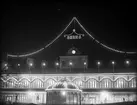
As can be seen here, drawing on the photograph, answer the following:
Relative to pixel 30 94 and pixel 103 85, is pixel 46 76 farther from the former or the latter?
pixel 103 85

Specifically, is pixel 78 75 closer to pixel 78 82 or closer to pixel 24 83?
pixel 78 82

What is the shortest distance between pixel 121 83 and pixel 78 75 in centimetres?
885

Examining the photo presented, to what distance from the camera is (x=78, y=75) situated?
61.7 metres

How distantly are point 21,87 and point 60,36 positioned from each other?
54.6ft

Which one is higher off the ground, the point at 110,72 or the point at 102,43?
the point at 102,43

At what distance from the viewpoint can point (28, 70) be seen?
6612 cm

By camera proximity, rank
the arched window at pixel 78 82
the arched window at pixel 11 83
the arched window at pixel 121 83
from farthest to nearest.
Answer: the arched window at pixel 11 83
the arched window at pixel 78 82
the arched window at pixel 121 83

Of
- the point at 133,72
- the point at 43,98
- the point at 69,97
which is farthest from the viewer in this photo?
the point at 43,98

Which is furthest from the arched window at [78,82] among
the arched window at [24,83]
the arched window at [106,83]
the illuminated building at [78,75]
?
the arched window at [24,83]

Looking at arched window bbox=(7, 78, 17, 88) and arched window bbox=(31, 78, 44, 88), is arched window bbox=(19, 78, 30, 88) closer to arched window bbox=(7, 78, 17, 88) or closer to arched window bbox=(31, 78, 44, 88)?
arched window bbox=(31, 78, 44, 88)

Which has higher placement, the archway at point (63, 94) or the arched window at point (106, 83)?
the arched window at point (106, 83)

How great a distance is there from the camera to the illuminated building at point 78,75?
5909cm

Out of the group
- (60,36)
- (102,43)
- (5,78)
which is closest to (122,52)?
(102,43)

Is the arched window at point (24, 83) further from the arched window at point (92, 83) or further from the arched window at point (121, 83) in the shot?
the arched window at point (121, 83)
